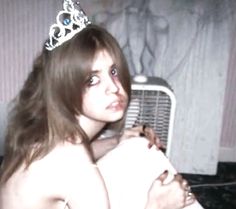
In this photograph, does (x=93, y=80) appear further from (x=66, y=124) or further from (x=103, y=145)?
(x=103, y=145)

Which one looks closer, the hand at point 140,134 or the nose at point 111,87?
the nose at point 111,87

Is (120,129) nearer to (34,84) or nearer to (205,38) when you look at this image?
(34,84)

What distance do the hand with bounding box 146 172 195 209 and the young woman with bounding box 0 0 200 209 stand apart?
0.03m

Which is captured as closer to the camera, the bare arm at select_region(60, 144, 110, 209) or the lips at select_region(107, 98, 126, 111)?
the bare arm at select_region(60, 144, 110, 209)

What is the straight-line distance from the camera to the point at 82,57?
90 centimetres

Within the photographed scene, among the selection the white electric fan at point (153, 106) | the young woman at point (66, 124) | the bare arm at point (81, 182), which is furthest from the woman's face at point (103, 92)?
the white electric fan at point (153, 106)

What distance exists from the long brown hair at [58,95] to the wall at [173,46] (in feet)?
3.11

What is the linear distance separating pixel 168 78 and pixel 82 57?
1.14 meters

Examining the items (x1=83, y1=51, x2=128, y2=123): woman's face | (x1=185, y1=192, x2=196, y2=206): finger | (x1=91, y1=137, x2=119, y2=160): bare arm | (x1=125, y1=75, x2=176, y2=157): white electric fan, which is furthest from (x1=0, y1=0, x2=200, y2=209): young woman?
(x1=125, y1=75, x2=176, y2=157): white electric fan

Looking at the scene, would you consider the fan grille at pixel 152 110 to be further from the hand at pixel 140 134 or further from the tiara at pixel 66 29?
the tiara at pixel 66 29

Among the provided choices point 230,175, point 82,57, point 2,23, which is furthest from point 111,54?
point 230,175

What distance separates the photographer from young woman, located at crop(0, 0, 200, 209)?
0.89 m

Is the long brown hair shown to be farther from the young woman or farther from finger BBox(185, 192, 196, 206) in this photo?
finger BBox(185, 192, 196, 206)

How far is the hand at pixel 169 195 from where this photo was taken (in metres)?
1.04
